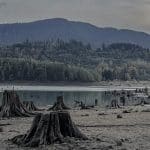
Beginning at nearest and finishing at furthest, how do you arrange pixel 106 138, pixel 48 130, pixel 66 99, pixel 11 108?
pixel 48 130, pixel 106 138, pixel 11 108, pixel 66 99

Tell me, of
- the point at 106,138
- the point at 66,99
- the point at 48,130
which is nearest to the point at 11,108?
the point at 106,138

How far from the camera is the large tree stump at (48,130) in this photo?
22428 millimetres

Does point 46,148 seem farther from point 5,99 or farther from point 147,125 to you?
point 5,99

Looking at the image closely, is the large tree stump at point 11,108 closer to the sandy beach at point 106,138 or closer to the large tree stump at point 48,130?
the sandy beach at point 106,138

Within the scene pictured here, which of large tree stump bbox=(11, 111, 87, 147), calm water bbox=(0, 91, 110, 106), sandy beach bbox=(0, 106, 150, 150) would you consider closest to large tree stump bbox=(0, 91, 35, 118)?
sandy beach bbox=(0, 106, 150, 150)

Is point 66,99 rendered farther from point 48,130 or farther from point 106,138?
point 48,130

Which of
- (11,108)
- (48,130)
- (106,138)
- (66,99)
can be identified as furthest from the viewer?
(66,99)

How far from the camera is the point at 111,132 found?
92.6 feet

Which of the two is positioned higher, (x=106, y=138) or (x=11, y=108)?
(x=106, y=138)

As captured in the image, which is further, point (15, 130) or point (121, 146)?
point (15, 130)

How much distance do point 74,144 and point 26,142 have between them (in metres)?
2.03

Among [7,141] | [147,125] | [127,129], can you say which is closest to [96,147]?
[7,141]

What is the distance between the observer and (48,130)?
22594 mm

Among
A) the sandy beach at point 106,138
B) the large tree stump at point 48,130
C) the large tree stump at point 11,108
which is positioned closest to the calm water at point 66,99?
the large tree stump at point 11,108
